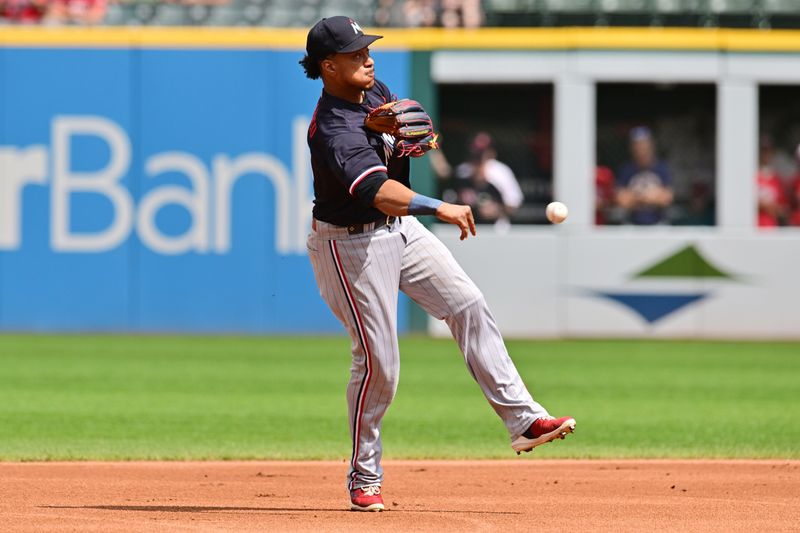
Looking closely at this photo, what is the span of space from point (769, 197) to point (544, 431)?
11.3 metres

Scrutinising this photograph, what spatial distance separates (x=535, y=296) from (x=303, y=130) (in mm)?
3089

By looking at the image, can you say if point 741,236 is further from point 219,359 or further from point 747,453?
point 747,453

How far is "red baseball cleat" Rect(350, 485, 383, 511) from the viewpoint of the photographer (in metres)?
5.68

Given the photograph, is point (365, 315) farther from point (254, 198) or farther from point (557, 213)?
point (254, 198)

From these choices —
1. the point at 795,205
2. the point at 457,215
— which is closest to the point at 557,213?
the point at 457,215

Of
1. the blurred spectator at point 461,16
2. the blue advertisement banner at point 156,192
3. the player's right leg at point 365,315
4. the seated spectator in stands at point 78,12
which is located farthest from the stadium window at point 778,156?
the player's right leg at point 365,315

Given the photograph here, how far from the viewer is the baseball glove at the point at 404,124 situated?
542 cm

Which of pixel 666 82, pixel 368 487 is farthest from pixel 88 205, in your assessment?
pixel 368 487

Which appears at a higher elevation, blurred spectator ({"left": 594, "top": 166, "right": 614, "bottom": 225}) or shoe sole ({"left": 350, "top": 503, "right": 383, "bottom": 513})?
blurred spectator ({"left": 594, "top": 166, "right": 614, "bottom": 225})

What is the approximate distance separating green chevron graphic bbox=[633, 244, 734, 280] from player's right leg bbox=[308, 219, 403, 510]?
33.4 ft

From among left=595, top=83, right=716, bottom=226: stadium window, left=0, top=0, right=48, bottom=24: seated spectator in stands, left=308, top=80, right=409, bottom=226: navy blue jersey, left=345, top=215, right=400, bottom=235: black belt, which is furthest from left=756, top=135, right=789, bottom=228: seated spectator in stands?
left=345, top=215, right=400, bottom=235: black belt

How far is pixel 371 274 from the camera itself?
556 cm

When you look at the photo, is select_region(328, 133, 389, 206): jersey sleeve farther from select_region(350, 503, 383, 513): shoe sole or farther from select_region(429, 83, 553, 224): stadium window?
select_region(429, 83, 553, 224): stadium window

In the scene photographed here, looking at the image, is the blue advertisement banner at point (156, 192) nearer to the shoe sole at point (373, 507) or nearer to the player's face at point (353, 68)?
the shoe sole at point (373, 507)
